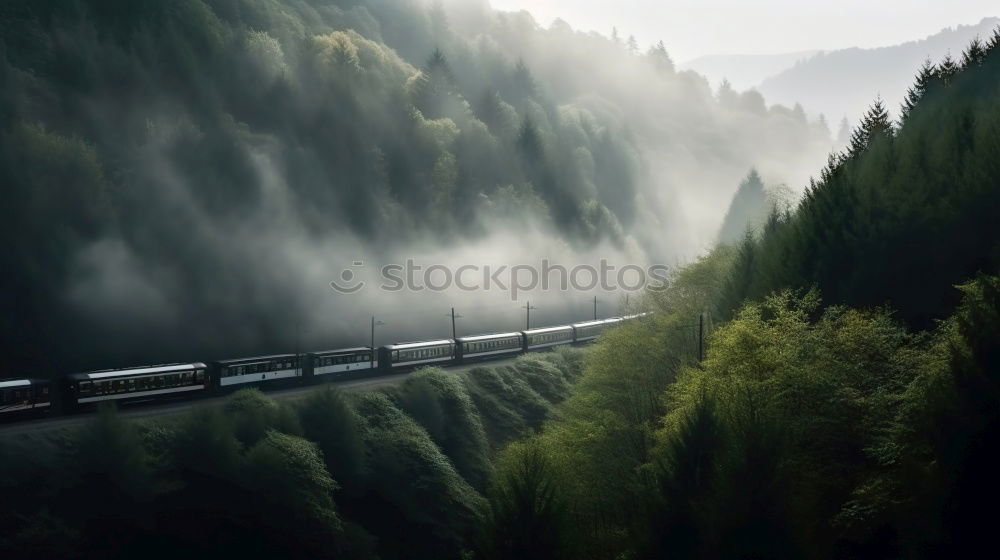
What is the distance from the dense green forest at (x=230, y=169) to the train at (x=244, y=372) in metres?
14.8

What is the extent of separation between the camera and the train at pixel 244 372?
153 ft

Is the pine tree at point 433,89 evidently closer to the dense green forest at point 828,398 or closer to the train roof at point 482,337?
the train roof at point 482,337

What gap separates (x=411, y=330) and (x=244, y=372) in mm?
38614

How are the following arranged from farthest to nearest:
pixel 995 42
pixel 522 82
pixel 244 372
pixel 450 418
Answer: pixel 522 82, pixel 450 418, pixel 995 42, pixel 244 372

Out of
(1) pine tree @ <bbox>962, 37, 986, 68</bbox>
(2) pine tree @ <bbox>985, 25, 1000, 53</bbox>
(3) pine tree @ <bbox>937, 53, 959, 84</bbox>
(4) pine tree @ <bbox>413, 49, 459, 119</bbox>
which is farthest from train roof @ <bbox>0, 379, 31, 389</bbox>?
(4) pine tree @ <bbox>413, 49, 459, 119</bbox>

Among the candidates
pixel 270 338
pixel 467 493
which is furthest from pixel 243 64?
pixel 467 493

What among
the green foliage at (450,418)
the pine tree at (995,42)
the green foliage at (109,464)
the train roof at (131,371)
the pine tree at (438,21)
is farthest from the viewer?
the pine tree at (438,21)

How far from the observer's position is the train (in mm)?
46625

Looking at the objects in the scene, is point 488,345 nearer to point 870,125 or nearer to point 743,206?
point 870,125

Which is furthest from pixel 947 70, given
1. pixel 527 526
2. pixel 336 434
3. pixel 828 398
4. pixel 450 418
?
pixel 527 526

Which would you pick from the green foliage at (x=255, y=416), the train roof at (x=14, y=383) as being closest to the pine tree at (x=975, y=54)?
the green foliage at (x=255, y=416)

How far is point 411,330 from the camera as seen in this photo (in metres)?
95.5

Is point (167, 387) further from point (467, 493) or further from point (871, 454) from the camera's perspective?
point (871, 454)

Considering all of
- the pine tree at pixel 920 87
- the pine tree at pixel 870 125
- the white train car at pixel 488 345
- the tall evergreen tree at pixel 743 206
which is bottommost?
the white train car at pixel 488 345
